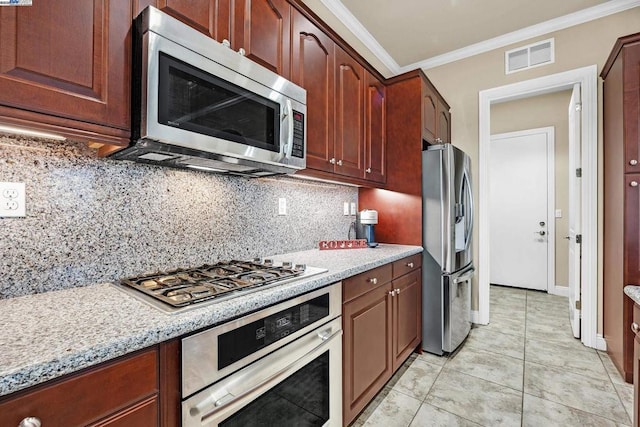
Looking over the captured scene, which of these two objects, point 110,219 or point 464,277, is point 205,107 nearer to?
point 110,219

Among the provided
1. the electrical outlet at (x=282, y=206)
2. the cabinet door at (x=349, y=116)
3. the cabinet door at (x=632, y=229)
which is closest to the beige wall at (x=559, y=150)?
the cabinet door at (x=632, y=229)

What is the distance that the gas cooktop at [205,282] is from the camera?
92cm

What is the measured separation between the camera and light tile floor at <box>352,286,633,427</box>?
1.69 meters

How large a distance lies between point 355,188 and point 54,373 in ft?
7.86

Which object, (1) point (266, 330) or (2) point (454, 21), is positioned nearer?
(1) point (266, 330)

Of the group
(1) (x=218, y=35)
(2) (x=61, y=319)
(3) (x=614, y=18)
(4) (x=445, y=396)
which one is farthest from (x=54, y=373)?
(3) (x=614, y=18)

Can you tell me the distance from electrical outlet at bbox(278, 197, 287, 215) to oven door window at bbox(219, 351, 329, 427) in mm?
946

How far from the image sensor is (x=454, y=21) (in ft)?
8.95

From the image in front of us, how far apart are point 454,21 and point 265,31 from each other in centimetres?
213

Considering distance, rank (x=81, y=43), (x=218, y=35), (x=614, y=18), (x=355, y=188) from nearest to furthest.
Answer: (x=81, y=43)
(x=218, y=35)
(x=614, y=18)
(x=355, y=188)

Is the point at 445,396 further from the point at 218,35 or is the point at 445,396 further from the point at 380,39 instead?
the point at 380,39

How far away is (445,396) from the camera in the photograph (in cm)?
188

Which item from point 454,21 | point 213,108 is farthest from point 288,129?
point 454,21

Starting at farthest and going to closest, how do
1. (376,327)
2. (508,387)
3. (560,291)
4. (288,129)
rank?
(560,291)
(508,387)
(376,327)
(288,129)
